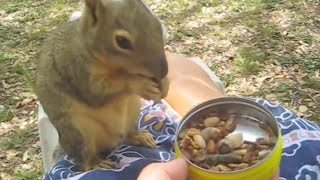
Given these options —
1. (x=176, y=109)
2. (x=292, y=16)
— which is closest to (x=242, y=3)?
(x=292, y=16)

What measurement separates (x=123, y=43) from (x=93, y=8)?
123 millimetres

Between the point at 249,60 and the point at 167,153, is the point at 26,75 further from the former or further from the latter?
the point at 167,153

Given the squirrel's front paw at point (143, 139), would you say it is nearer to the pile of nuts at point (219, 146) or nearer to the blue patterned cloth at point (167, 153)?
the blue patterned cloth at point (167, 153)

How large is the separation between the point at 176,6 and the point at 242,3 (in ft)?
1.15

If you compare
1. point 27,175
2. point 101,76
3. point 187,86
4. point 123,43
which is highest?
point 123,43

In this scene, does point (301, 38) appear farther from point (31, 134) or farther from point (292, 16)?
point (31, 134)

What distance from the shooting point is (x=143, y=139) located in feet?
4.99

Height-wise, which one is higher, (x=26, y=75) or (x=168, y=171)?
(x=168, y=171)

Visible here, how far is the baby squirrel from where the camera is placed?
1.31 meters

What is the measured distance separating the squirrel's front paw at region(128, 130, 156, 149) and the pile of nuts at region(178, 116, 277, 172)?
0.31m

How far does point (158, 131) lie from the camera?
158 centimetres

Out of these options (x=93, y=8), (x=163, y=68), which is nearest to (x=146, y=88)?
(x=163, y=68)

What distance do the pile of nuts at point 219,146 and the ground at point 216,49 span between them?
4.49ft

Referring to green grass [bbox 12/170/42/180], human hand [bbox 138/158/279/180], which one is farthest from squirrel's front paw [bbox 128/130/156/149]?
green grass [bbox 12/170/42/180]
